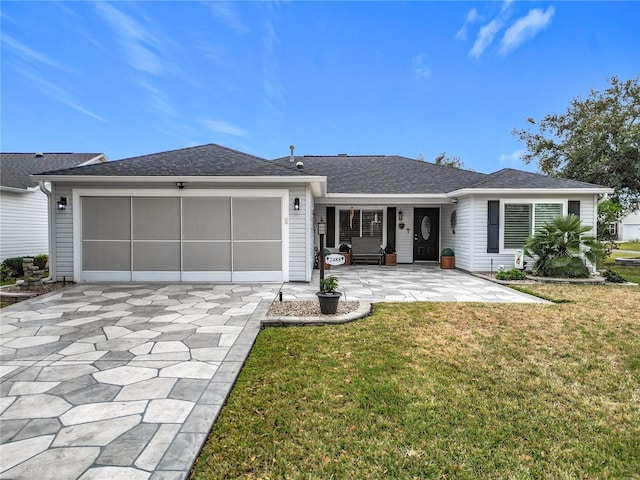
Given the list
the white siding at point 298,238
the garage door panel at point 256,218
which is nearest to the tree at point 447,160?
the white siding at point 298,238

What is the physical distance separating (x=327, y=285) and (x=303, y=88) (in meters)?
16.1

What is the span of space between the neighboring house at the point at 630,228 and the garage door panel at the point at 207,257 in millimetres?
41081

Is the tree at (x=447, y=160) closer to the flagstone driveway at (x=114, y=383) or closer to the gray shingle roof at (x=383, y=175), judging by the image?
the gray shingle roof at (x=383, y=175)

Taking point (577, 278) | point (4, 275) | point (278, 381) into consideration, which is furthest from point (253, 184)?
point (577, 278)

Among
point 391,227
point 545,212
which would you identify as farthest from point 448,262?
point 545,212

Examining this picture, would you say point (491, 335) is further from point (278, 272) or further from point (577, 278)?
point (577, 278)

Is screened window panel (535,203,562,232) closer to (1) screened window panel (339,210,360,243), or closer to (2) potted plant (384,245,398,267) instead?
(2) potted plant (384,245,398,267)

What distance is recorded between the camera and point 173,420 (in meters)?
2.43

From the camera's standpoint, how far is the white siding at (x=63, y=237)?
26.1 ft

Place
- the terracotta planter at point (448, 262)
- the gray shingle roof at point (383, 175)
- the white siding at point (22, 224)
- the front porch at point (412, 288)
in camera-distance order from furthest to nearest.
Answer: the gray shingle roof at point (383, 175) < the terracotta planter at point (448, 262) < the white siding at point (22, 224) < the front porch at point (412, 288)

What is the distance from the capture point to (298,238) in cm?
823

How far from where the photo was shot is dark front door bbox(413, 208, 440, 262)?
12.6 metres

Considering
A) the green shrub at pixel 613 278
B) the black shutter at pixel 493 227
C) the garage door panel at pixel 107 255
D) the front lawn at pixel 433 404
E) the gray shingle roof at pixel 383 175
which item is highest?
the gray shingle roof at pixel 383 175

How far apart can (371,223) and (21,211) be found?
1184 cm
